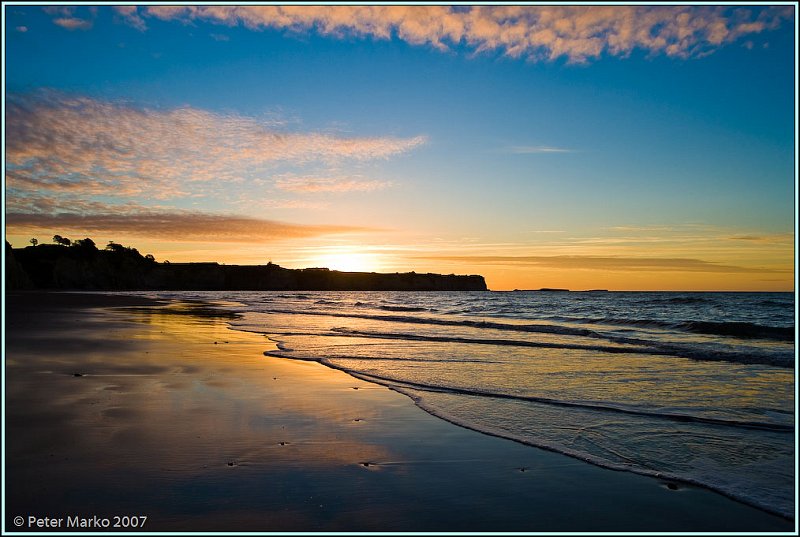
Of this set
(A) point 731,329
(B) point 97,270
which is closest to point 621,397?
(A) point 731,329

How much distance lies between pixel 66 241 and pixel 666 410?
15617 centimetres

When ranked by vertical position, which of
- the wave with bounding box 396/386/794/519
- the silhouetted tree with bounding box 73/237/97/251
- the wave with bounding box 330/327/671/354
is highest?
the silhouetted tree with bounding box 73/237/97/251

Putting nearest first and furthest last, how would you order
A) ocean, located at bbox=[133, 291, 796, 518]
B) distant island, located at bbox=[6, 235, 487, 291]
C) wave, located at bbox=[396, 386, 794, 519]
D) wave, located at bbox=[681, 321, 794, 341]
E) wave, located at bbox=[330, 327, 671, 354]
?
wave, located at bbox=[396, 386, 794, 519], ocean, located at bbox=[133, 291, 796, 518], wave, located at bbox=[330, 327, 671, 354], wave, located at bbox=[681, 321, 794, 341], distant island, located at bbox=[6, 235, 487, 291]

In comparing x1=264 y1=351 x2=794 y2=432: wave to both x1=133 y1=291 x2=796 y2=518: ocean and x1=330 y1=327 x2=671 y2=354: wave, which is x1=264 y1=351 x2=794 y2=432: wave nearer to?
x1=133 y1=291 x2=796 y2=518: ocean

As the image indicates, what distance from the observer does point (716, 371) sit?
11.8 m

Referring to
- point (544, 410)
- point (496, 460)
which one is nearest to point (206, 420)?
point (496, 460)

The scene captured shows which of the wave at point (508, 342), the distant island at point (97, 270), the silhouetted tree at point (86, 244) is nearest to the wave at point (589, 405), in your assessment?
the wave at point (508, 342)

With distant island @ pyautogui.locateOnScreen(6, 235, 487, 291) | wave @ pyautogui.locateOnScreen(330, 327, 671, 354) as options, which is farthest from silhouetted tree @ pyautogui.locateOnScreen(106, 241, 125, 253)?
wave @ pyautogui.locateOnScreen(330, 327, 671, 354)

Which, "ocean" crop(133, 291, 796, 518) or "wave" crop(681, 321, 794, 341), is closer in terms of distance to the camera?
"ocean" crop(133, 291, 796, 518)

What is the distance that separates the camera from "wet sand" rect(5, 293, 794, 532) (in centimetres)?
396

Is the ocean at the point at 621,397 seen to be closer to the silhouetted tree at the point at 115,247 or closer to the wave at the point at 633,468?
the wave at the point at 633,468

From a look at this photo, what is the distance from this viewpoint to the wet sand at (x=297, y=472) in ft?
13.0

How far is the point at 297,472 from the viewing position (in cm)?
478

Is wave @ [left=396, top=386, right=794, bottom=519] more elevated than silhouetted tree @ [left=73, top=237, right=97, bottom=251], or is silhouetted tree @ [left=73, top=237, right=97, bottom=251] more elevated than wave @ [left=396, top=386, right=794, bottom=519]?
silhouetted tree @ [left=73, top=237, right=97, bottom=251]
